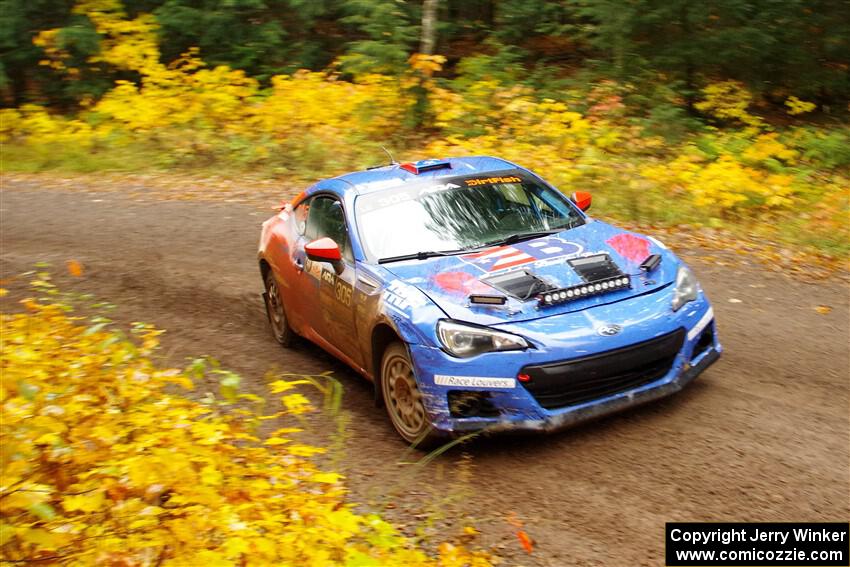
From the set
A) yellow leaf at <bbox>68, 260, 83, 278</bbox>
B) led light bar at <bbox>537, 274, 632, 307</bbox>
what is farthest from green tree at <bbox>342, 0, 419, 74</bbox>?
led light bar at <bbox>537, 274, 632, 307</bbox>

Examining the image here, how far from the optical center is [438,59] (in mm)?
15500

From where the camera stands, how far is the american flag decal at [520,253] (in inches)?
236

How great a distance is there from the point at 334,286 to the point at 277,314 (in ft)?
5.32

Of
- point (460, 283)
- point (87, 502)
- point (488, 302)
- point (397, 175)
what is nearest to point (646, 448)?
point (488, 302)

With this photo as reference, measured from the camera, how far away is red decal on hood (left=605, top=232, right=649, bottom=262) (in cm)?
617

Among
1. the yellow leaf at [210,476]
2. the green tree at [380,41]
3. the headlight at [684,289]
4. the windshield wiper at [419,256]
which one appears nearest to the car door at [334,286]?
the windshield wiper at [419,256]

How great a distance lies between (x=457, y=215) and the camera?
6.73 m

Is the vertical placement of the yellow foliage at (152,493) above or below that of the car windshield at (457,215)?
below

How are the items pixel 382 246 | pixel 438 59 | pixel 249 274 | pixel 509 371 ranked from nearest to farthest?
1. pixel 509 371
2. pixel 382 246
3. pixel 249 274
4. pixel 438 59

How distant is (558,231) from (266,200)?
305 inches

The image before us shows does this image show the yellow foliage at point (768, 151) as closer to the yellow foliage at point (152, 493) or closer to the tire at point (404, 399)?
the tire at point (404, 399)

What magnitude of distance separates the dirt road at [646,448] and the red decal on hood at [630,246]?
1.03 meters

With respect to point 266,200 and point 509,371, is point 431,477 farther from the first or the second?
point 266,200

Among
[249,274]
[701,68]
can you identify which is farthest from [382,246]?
[701,68]
